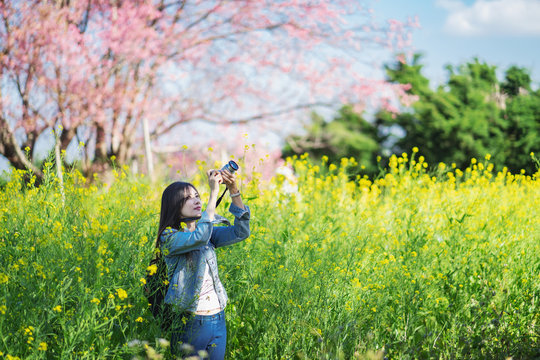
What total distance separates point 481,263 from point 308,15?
5.93 meters

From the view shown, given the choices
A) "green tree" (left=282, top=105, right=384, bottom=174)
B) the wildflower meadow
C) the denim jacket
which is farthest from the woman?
"green tree" (left=282, top=105, right=384, bottom=174)

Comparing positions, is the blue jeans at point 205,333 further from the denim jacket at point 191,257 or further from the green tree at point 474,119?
the green tree at point 474,119

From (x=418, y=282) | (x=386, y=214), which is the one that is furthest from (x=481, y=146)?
(x=418, y=282)

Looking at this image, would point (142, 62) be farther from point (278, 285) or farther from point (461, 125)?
point (461, 125)

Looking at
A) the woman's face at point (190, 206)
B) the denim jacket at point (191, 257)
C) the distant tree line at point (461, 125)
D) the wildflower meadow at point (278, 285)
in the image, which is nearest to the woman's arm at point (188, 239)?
the denim jacket at point (191, 257)

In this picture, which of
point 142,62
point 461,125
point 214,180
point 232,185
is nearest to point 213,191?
point 214,180

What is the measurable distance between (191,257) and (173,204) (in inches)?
12.5

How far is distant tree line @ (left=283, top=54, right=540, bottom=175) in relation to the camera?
982 inches

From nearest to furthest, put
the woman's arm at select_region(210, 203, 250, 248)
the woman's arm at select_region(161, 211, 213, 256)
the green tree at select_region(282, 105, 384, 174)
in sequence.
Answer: the woman's arm at select_region(161, 211, 213, 256) → the woman's arm at select_region(210, 203, 250, 248) → the green tree at select_region(282, 105, 384, 174)

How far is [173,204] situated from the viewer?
2.88m

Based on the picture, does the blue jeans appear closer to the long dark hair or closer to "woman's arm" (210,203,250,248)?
"woman's arm" (210,203,250,248)

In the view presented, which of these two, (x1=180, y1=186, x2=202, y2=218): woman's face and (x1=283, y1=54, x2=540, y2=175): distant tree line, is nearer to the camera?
(x1=180, y1=186, x2=202, y2=218): woman's face

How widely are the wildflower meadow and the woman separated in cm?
25

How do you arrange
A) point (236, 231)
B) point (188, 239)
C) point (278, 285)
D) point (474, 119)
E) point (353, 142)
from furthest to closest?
point (353, 142) < point (474, 119) < point (278, 285) < point (236, 231) < point (188, 239)
